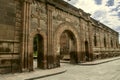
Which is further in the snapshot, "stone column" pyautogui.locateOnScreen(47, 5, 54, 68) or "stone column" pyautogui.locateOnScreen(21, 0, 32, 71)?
"stone column" pyautogui.locateOnScreen(47, 5, 54, 68)

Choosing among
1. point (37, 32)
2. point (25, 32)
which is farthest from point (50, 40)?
point (25, 32)

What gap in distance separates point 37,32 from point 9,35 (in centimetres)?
209

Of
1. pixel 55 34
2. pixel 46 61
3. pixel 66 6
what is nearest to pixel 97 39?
pixel 66 6

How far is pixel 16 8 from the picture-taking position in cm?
812

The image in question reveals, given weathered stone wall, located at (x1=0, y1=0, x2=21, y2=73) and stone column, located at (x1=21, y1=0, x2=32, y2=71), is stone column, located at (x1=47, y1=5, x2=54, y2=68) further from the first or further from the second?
weathered stone wall, located at (x1=0, y1=0, x2=21, y2=73)

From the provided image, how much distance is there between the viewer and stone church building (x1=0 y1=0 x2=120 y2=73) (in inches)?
297

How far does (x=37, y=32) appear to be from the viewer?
9.19m

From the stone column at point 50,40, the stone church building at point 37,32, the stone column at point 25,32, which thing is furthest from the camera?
the stone column at point 50,40

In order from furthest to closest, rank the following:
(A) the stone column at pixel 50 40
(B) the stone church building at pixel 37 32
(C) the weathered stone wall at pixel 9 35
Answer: (A) the stone column at pixel 50 40, (B) the stone church building at pixel 37 32, (C) the weathered stone wall at pixel 9 35

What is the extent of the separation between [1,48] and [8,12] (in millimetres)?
2114

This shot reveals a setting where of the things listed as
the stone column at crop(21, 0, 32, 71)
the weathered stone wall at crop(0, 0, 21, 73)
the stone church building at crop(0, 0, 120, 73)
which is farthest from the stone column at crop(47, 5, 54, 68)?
the weathered stone wall at crop(0, 0, 21, 73)

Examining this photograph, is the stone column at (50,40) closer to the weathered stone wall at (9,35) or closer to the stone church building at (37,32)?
the stone church building at (37,32)

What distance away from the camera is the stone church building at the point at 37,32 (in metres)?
7.53

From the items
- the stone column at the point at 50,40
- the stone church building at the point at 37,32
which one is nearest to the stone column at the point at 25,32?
the stone church building at the point at 37,32
